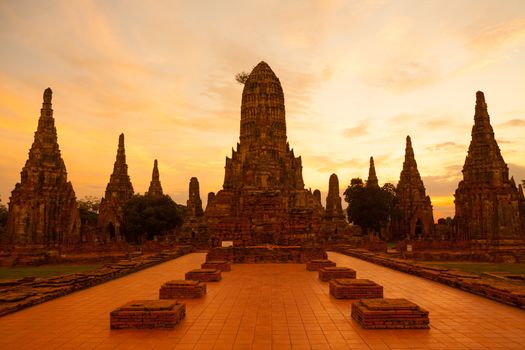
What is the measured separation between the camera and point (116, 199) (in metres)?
55.3

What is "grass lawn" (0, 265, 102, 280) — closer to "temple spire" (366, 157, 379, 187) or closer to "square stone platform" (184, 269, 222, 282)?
"square stone platform" (184, 269, 222, 282)

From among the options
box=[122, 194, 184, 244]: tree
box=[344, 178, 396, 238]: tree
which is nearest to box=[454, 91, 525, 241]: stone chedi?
box=[344, 178, 396, 238]: tree

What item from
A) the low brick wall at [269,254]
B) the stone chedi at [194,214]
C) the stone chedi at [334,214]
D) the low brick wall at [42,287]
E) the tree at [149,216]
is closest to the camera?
the low brick wall at [42,287]

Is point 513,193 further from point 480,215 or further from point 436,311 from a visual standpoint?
point 436,311

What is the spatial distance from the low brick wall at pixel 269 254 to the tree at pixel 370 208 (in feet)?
115

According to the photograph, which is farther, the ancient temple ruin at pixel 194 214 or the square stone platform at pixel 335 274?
the ancient temple ruin at pixel 194 214

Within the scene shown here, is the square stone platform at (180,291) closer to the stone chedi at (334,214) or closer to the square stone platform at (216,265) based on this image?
the square stone platform at (216,265)

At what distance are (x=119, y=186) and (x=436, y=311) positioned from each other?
2075 inches

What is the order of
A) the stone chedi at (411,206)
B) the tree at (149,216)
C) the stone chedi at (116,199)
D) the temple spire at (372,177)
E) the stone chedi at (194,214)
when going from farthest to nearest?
the temple spire at (372,177), the stone chedi at (411,206), the stone chedi at (194,214), the stone chedi at (116,199), the tree at (149,216)

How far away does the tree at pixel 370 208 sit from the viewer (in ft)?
181

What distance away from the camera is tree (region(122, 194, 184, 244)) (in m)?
49.2

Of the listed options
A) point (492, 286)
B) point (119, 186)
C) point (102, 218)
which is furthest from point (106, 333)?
point (119, 186)

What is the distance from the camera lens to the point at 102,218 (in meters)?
52.5

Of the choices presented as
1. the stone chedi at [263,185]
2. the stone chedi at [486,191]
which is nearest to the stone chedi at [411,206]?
the stone chedi at [263,185]
